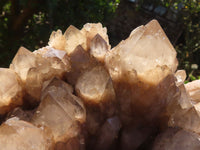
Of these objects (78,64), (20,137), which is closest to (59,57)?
(78,64)

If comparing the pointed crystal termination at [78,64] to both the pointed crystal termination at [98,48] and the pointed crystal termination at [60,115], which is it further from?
the pointed crystal termination at [60,115]

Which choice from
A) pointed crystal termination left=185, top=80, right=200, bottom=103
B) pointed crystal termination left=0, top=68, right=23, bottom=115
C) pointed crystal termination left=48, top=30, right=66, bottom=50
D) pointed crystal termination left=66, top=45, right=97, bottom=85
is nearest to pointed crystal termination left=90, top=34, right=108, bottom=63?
pointed crystal termination left=66, top=45, right=97, bottom=85

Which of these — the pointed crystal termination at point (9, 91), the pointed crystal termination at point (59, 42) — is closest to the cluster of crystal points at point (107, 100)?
the pointed crystal termination at point (9, 91)

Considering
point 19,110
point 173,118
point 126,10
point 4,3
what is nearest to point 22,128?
point 19,110

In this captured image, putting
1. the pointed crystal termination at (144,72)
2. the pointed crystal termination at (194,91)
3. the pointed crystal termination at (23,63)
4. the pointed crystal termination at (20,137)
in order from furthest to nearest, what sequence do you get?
1. the pointed crystal termination at (194,91)
2. the pointed crystal termination at (23,63)
3. the pointed crystal termination at (144,72)
4. the pointed crystal termination at (20,137)

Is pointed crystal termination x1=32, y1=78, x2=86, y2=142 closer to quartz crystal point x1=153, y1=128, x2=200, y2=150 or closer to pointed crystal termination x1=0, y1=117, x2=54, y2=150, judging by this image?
pointed crystal termination x1=0, y1=117, x2=54, y2=150

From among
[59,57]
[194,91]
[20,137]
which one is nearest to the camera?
[20,137]

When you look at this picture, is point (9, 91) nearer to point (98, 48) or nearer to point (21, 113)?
point (21, 113)
